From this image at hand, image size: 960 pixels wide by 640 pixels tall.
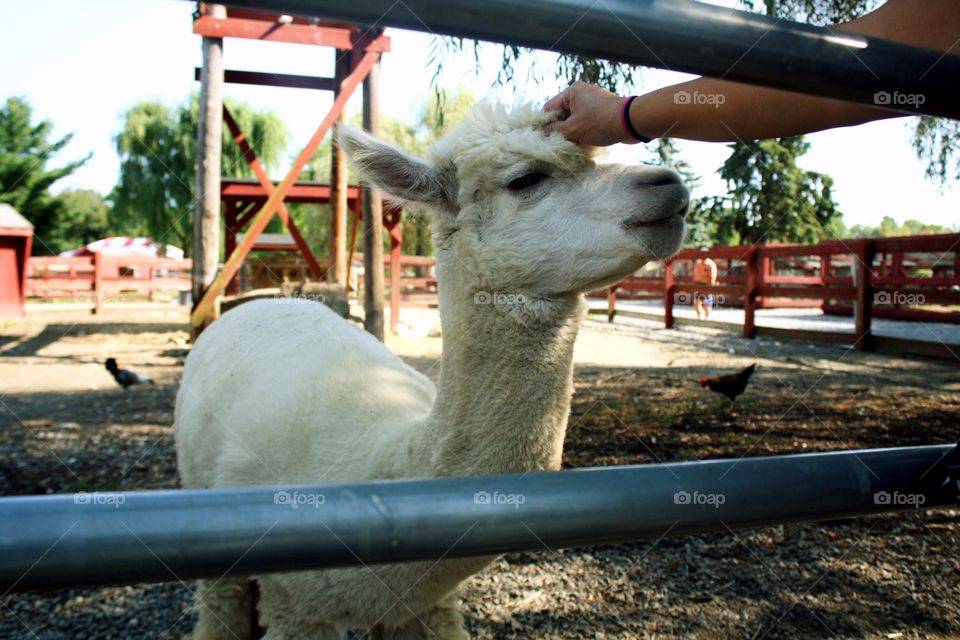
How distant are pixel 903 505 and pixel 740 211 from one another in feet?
19.7

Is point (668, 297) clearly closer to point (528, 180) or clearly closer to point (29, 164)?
point (528, 180)

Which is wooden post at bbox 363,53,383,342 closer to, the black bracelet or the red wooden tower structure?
the red wooden tower structure

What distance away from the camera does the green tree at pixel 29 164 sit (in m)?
28.8

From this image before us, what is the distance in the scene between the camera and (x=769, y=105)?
1355 mm

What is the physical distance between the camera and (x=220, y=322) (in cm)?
392

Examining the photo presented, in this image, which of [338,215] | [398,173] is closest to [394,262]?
[338,215]

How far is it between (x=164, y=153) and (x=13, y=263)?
13173 millimetres

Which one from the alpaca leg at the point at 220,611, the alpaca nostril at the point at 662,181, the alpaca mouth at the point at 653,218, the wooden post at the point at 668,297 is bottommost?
the alpaca leg at the point at 220,611

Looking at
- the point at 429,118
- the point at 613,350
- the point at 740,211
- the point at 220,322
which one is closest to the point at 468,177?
the point at 220,322

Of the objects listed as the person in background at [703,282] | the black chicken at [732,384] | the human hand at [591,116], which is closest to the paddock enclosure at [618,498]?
the black chicken at [732,384]

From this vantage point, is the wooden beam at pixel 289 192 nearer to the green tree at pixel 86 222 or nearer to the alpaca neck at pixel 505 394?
the alpaca neck at pixel 505 394

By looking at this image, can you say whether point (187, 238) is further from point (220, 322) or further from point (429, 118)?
point (220, 322)

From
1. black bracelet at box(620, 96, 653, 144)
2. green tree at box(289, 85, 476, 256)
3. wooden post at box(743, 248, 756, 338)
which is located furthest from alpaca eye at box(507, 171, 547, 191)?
green tree at box(289, 85, 476, 256)

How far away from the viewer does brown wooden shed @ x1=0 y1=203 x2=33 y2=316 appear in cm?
1891
